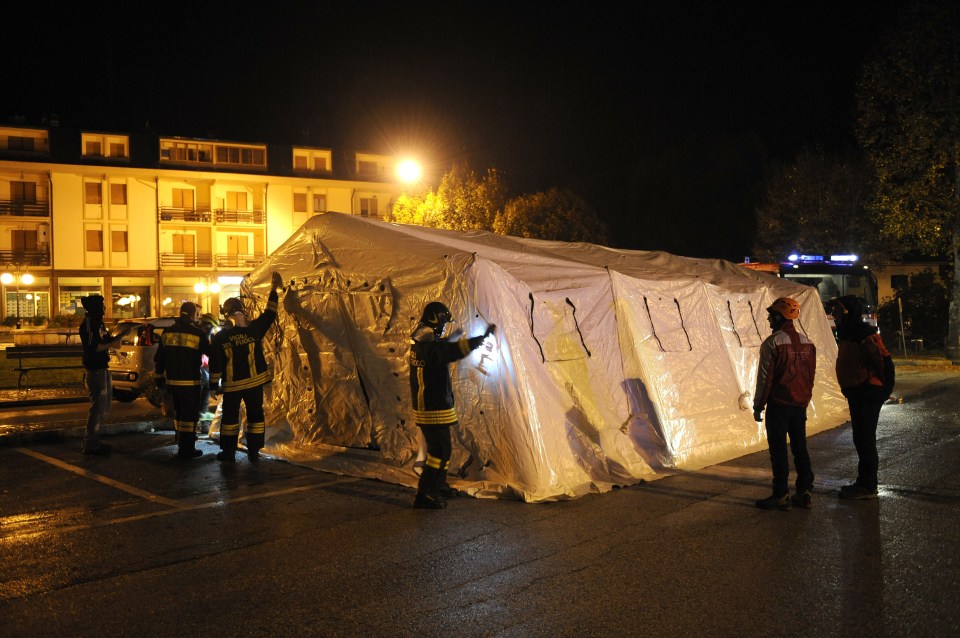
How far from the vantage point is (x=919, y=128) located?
21672 mm

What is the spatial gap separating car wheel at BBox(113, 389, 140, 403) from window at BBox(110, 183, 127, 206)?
1378 inches

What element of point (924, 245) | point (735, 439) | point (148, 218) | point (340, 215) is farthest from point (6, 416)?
point (148, 218)

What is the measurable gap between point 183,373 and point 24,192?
43244mm

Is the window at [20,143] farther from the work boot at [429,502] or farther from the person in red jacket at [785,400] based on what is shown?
the person in red jacket at [785,400]

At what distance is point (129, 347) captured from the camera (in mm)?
13664

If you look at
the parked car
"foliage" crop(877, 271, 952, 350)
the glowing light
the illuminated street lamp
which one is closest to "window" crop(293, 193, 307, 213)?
the illuminated street lamp

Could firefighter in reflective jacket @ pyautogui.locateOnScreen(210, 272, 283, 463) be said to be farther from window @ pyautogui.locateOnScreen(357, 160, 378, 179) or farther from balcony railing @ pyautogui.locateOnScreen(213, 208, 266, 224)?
window @ pyautogui.locateOnScreen(357, 160, 378, 179)

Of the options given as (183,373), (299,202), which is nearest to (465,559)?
(183,373)

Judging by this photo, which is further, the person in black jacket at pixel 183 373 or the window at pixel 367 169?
the window at pixel 367 169

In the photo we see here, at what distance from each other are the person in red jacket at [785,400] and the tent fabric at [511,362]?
156 cm

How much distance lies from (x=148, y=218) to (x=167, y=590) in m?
46.0

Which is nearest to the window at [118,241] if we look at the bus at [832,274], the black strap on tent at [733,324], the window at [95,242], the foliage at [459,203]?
the window at [95,242]

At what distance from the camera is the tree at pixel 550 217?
27375 mm

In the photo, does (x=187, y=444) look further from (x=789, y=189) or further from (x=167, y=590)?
(x=789, y=189)
